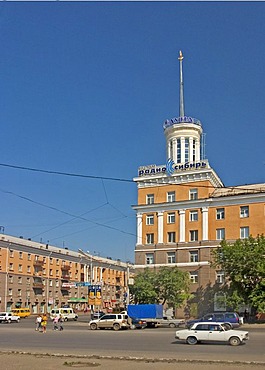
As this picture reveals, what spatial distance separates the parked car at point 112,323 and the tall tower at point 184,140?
28417 millimetres

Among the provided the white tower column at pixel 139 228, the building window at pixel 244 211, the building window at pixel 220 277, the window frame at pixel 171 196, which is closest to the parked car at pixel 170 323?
the building window at pixel 220 277

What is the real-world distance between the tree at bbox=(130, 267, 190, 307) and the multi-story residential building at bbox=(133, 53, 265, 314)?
8.65ft

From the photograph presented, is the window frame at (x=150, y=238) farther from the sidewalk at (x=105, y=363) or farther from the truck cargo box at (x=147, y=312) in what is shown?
the sidewalk at (x=105, y=363)

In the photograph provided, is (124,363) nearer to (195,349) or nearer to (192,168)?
(195,349)

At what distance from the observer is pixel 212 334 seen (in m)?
29.2

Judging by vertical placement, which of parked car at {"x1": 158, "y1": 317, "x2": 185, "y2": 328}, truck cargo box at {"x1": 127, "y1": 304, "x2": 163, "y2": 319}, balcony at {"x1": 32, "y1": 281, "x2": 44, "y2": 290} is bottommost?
parked car at {"x1": 158, "y1": 317, "x2": 185, "y2": 328}

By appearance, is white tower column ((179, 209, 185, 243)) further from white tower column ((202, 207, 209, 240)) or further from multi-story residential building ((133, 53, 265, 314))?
white tower column ((202, 207, 209, 240))

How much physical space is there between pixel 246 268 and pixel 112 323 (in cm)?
1620

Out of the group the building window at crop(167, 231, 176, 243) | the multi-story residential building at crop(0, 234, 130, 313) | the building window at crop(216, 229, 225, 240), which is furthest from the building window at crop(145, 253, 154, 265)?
the building window at crop(216, 229, 225, 240)

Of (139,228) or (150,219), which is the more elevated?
(150,219)

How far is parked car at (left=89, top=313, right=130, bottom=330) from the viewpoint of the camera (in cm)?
4856

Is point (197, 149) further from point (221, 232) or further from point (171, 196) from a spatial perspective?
point (221, 232)

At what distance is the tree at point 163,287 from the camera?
62500mm

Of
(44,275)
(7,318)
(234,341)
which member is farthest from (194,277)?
(44,275)
